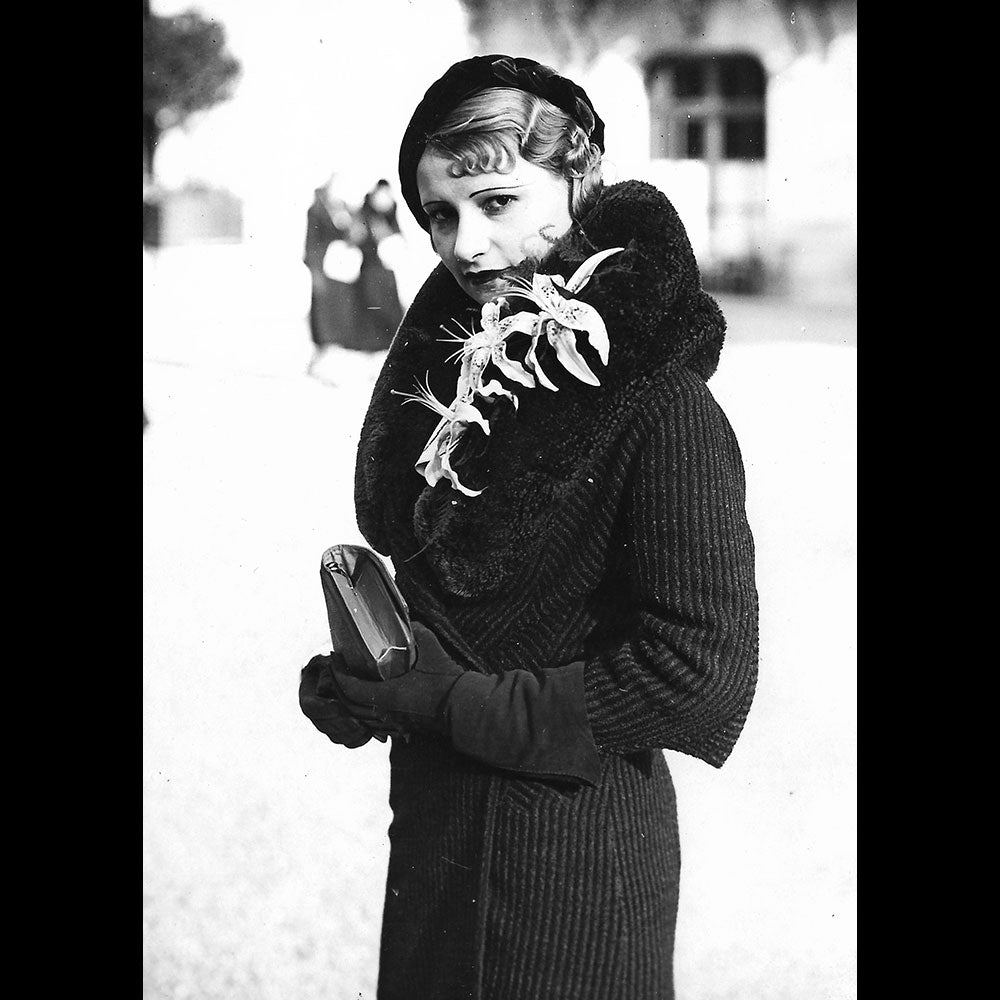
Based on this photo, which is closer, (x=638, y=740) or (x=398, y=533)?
(x=638, y=740)

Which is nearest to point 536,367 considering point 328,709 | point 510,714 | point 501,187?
point 501,187

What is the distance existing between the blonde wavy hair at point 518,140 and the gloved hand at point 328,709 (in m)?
0.75

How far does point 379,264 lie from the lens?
2.16 m

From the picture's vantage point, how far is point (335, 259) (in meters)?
2.18

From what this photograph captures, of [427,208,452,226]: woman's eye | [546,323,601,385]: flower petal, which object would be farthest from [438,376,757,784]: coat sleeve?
[427,208,452,226]: woman's eye

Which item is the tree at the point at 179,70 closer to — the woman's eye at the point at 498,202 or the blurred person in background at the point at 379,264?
the blurred person in background at the point at 379,264

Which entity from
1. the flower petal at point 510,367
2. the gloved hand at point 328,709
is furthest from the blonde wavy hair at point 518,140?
the gloved hand at point 328,709

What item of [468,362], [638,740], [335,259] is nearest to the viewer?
[638,740]

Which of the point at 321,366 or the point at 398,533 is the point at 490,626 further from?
the point at 321,366

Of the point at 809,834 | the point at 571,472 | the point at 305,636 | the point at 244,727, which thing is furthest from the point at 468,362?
the point at 809,834

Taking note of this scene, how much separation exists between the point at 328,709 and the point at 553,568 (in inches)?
17.8

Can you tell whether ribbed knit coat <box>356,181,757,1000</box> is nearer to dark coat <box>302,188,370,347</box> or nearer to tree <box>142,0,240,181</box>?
dark coat <box>302,188,370,347</box>

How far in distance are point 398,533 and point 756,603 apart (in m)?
0.53

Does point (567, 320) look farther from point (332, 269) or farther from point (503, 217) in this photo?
point (332, 269)
